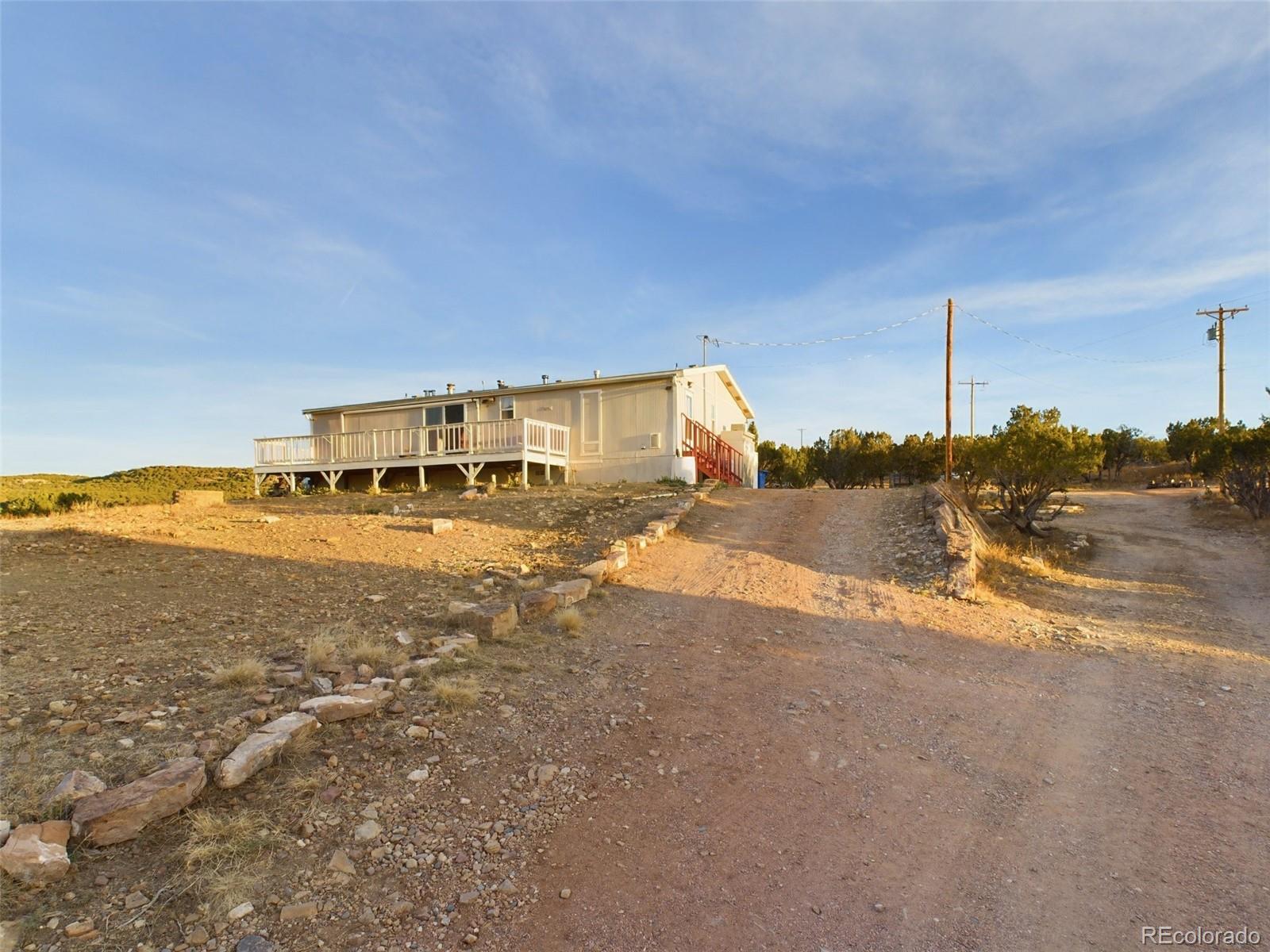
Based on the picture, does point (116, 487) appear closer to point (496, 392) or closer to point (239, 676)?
point (496, 392)

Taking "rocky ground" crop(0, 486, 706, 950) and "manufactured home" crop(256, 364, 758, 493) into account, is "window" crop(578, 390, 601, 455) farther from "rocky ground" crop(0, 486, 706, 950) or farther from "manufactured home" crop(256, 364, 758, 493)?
"rocky ground" crop(0, 486, 706, 950)

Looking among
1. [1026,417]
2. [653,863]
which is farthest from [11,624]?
[1026,417]

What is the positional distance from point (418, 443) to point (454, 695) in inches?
714

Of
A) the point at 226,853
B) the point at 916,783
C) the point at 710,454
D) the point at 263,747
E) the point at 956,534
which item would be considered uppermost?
the point at 710,454

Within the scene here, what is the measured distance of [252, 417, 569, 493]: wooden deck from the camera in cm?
1992

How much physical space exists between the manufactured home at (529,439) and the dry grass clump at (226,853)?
51.9ft

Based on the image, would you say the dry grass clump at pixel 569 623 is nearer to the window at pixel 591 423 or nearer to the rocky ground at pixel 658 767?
the rocky ground at pixel 658 767

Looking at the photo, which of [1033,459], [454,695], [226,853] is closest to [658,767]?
[454,695]

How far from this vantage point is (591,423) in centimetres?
2128

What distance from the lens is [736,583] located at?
29.9 feet

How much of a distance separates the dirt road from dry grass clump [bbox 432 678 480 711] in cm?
120

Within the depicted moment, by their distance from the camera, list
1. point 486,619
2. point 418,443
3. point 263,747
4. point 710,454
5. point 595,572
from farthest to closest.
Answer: point 710,454
point 418,443
point 595,572
point 486,619
point 263,747

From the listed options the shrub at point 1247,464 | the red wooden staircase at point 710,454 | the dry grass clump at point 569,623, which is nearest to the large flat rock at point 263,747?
the dry grass clump at point 569,623

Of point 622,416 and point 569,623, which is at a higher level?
point 622,416
